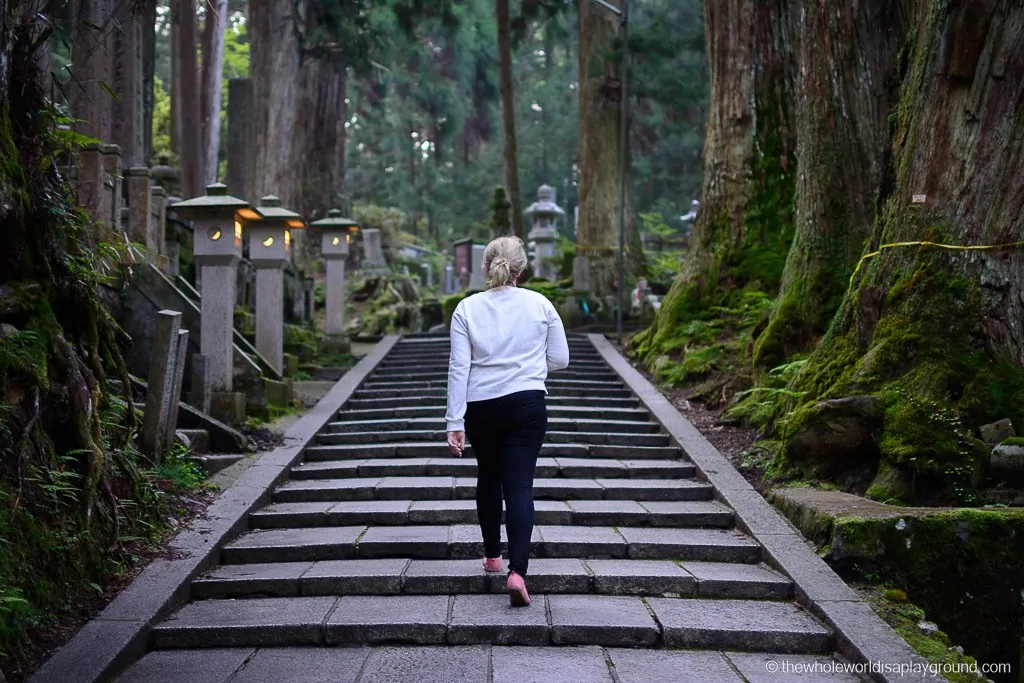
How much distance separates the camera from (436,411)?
9.88m

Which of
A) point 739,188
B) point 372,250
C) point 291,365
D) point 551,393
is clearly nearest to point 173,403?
point 551,393

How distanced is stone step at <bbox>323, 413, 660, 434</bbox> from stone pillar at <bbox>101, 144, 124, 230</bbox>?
3.31 m

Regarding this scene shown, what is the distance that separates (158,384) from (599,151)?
1351 centimetres

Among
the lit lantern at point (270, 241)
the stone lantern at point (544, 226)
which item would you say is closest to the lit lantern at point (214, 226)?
the lit lantern at point (270, 241)

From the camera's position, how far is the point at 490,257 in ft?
15.7

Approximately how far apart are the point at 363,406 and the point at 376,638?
617 cm

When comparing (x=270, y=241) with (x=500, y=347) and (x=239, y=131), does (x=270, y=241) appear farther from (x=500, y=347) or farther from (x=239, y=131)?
(x=239, y=131)

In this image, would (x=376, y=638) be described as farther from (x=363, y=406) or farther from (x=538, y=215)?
(x=538, y=215)

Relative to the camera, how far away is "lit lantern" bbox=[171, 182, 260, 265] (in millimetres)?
9461

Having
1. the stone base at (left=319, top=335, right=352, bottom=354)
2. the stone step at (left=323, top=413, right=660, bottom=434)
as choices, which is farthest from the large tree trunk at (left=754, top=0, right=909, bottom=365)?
the stone base at (left=319, top=335, right=352, bottom=354)

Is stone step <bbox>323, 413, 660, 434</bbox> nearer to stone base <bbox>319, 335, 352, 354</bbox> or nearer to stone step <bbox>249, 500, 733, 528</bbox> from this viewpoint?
stone step <bbox>249, 500, 733, 528</bbox>

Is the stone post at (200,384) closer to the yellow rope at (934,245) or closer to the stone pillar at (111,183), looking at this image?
the stone pillar at (111,183)

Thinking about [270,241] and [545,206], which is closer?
[270,241]

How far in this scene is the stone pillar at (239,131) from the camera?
808 inches
